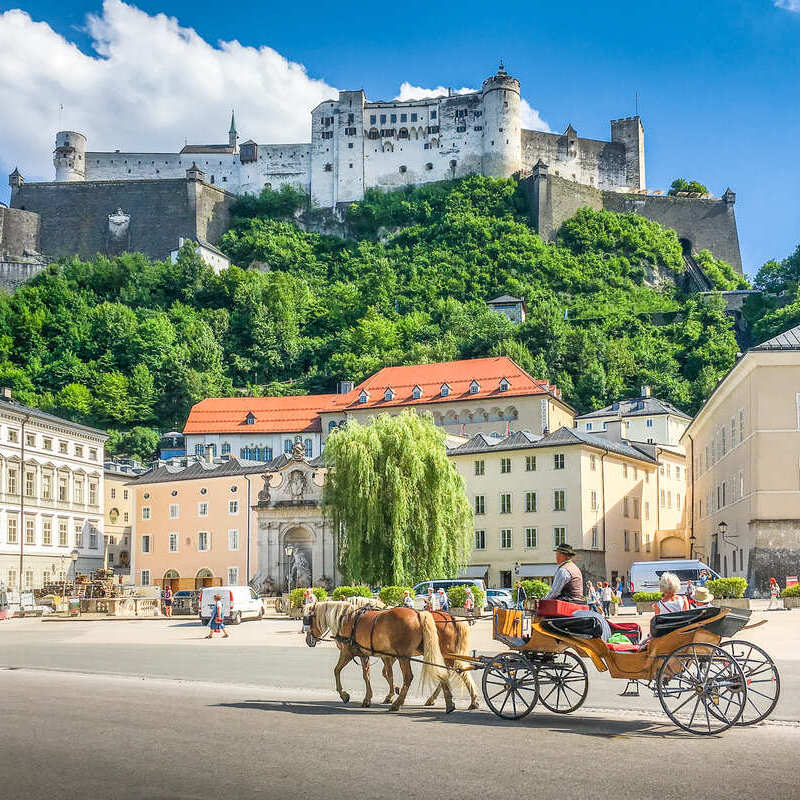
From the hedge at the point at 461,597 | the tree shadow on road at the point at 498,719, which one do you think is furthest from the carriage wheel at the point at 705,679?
the hedge at the point at 461,597

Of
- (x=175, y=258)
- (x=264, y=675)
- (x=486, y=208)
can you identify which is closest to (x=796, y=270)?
(x=486, y=208)

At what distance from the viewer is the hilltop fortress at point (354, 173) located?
5084 inches

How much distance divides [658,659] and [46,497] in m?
63.2

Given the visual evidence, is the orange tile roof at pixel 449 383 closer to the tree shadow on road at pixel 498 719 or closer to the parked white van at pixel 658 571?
the parked white van at pixel 658 571

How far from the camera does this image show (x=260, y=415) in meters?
94.8

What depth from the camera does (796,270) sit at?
118 m

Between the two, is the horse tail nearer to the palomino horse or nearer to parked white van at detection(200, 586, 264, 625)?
the palomino horse

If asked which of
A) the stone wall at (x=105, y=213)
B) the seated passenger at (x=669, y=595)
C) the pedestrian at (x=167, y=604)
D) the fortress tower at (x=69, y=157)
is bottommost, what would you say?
the pedestrian at (x=167, y=604)

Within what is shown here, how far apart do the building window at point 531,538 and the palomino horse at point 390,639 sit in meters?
44.6

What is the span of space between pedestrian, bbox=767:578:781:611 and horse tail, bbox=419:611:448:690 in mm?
25285

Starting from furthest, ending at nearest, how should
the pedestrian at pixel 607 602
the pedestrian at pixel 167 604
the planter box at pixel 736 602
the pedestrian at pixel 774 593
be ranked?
the pedestrian at pixel 167 604
the pedestrian at pixel 774 593
the pedestrian at pixel 607 602
the planter box at pixel 736 602

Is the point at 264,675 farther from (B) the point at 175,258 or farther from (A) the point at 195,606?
(B) the point at 175,258

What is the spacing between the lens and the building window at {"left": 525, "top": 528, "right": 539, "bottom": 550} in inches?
2317

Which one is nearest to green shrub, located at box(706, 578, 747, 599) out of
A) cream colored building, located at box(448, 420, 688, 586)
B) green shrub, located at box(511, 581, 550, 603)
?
green shrub, located at box(511, 581, 550, 603)
